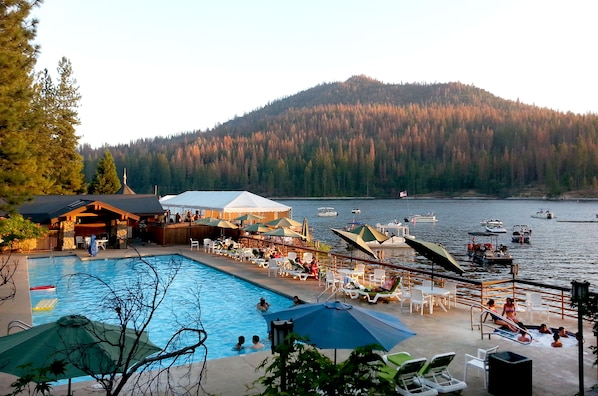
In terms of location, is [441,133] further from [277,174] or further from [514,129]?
[277,174]

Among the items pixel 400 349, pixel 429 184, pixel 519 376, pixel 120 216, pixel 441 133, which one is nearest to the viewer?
pixel 519 376

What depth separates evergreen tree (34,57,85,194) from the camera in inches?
1551

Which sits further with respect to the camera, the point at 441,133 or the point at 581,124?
the point at 441,133

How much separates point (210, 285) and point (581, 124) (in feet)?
557

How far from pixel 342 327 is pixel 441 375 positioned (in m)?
1.92

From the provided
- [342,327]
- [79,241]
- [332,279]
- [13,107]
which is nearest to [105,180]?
[79,241]

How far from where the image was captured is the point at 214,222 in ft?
78.6

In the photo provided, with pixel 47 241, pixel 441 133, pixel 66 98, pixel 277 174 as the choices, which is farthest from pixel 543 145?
pixel 47 241

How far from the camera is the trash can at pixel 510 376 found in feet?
20.1

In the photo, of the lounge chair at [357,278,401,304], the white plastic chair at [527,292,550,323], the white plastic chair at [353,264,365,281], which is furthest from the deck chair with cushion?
the white plastic chair at [353,264,365,281]

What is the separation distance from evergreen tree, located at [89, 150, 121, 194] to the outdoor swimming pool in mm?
24526

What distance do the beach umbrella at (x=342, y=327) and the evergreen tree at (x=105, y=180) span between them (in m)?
42.2

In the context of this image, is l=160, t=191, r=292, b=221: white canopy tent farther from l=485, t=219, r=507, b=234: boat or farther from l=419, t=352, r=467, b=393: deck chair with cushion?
l=485, t=219, r=507, b=234: boat

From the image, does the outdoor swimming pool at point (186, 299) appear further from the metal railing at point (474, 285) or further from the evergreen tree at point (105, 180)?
the evergreen tree at point (105, 180)
